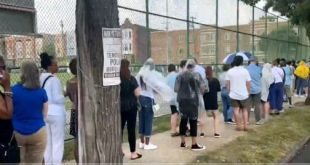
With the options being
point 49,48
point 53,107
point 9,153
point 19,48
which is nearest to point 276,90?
point 49,48

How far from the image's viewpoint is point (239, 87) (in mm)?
11211

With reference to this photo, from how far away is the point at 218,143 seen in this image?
388 inches

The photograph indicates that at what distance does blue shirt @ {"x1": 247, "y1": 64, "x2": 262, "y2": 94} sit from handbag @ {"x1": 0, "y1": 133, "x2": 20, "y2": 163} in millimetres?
7967

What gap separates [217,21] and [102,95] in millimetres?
13064

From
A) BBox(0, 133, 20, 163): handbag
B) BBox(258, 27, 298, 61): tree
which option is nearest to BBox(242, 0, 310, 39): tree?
BBox(258, 27, 298, 61): tree

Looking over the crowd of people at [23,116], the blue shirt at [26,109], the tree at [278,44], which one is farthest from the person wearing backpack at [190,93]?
the tree at [278,44]

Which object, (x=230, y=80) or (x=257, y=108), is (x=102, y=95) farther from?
(x=257, y=108)

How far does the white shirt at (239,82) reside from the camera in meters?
11.2

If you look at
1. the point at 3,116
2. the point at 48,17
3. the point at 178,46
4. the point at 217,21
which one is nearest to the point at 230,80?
the point at 178,46

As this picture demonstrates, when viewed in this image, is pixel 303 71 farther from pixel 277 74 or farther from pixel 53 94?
pixel 53 94

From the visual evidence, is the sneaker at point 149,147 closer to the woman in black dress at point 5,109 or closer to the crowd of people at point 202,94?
the crowd of people at point 202,94

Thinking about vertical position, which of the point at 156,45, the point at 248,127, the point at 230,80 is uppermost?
the point at 156,45

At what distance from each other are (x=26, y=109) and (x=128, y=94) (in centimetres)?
242

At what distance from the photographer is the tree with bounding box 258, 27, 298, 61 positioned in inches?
899
